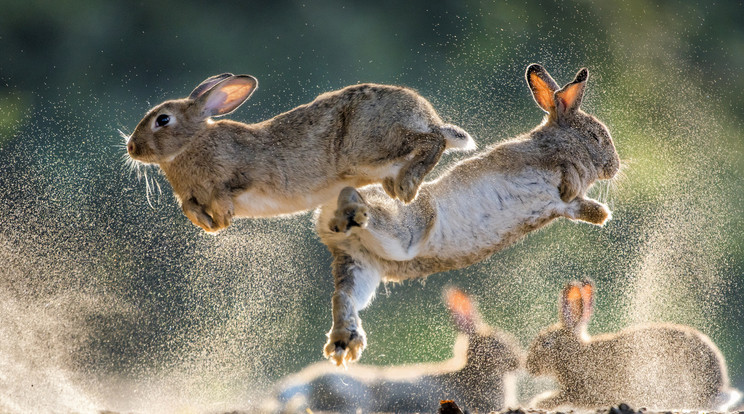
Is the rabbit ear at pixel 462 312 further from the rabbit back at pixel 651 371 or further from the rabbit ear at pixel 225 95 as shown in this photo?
the rabbit ear at pixel 225 95

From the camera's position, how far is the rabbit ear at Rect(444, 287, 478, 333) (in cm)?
543

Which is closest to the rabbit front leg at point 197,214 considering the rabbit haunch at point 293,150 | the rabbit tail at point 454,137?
the rabbit haunch at point 293,150

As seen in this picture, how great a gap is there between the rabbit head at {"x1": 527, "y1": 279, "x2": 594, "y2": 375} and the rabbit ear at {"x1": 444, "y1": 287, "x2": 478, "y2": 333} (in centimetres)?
43

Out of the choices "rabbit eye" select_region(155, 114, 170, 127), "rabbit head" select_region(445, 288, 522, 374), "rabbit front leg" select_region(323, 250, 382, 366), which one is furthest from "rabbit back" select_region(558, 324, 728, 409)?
"rabbit eye" select_region(155, 114, 170, 127)

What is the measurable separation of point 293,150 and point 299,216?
3.22 meters

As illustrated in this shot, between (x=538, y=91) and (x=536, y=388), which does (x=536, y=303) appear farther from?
(x=538, y=91)

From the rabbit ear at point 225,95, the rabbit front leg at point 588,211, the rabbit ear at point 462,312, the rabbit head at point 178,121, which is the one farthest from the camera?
the rabbit ear at point 462,312

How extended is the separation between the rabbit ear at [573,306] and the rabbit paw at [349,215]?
83.8 inches

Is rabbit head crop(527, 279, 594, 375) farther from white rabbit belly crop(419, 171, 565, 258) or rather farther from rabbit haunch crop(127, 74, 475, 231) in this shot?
rabbit haunch crop(127, 74, 475, 231)

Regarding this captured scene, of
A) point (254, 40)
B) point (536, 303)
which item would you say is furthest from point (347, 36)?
point (536, 303)

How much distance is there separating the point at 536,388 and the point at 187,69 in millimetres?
4791

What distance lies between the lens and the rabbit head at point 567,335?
5.16m

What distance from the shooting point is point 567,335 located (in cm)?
521

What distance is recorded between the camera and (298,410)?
4.46 meters
